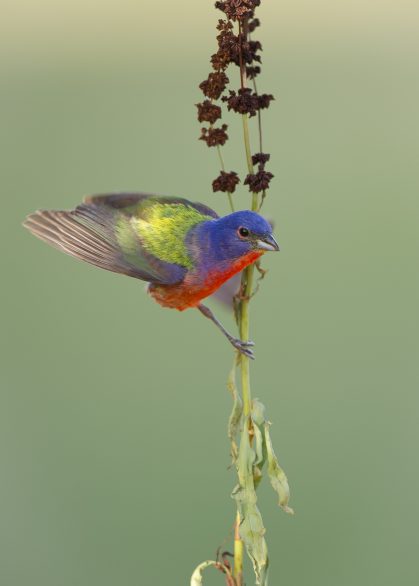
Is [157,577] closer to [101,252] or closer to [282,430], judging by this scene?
[282,430]

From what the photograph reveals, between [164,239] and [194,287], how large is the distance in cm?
19

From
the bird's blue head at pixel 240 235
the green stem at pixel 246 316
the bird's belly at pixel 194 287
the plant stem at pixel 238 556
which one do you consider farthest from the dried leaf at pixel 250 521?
the bird's belly at pixel 194 287

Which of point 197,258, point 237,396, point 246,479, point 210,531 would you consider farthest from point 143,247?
point 210,531

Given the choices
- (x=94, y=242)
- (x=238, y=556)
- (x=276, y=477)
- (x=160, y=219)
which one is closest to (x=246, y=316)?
(x=276, y=477)

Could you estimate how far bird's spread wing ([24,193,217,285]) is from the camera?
2.90 m

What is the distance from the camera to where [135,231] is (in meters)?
3.11

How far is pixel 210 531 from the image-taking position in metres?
4.43

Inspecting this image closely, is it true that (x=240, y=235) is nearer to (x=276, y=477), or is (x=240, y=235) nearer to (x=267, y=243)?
(x=267, y=243)

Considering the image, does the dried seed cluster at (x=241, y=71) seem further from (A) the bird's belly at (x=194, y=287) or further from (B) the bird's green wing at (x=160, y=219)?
(B) the bird's green wing at (x=160, y=219)

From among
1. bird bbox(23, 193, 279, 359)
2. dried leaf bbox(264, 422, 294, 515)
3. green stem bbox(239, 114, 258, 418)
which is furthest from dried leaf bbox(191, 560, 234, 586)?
bird bbox(23, 193, 279, 359)

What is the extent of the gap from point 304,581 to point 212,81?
9.02 ft

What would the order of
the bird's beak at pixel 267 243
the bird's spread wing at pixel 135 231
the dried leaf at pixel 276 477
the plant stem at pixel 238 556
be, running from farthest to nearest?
1. the bird's spread wing at pixel 135 231
2. the bird's beak at pixel 267 243
3. the dried leaf at pixel 276 477
4. the plant stem at pixel 238 556

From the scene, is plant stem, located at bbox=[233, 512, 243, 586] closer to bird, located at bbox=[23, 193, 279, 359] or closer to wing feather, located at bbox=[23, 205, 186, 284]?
bird, located at bbox=[23, 193, 279, 359]

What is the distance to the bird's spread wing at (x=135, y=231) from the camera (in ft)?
9.50
